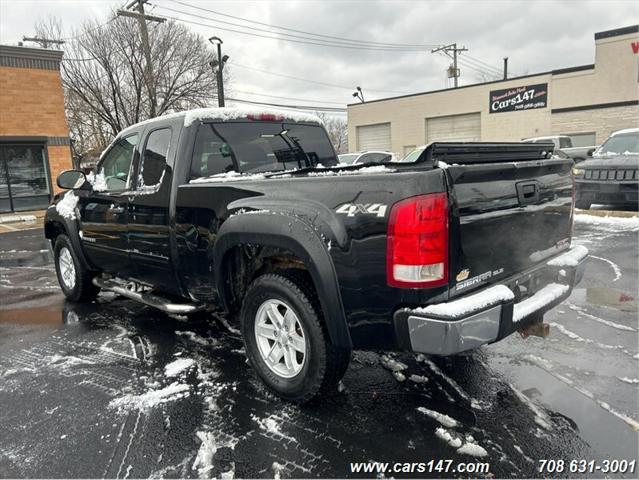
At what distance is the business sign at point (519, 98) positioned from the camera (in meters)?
25.6

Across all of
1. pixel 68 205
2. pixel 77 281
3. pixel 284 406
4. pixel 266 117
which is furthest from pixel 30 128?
pixel 284 406

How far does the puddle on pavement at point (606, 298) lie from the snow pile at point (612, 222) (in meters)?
4.30

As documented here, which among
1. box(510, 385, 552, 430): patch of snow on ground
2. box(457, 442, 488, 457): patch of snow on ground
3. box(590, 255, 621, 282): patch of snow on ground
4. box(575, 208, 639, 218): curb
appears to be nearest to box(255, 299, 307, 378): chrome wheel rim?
box(457, 442, 488, 457): patch of snow on ground

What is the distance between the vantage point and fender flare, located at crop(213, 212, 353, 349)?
2.49m

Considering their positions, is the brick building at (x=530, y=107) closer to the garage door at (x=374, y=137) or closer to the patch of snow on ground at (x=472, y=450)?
the garage door at (x=374, y=137)

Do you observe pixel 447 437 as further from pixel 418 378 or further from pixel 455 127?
pixel 455 127

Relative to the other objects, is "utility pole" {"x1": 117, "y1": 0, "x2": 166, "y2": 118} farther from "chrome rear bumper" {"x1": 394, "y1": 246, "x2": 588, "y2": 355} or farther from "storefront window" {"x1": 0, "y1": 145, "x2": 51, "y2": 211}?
"chrome rear bumper" {"x1": 394, "y1": 246, "x2": 588, "y2": 355}

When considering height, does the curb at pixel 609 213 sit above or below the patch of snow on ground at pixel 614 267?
above

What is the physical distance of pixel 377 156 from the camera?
15977mm

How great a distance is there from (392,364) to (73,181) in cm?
366

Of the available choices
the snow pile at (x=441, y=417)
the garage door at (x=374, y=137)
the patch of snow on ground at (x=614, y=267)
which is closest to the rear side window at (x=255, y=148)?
the snow pile at (x=441, y=417)

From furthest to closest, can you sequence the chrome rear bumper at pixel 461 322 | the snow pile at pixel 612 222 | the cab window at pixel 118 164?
the snow pile at pixel 612 222
the cab window at pixel 118 164
the chrome rear bumper at pixel 461 322

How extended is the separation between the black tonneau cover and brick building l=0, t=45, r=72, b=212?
16949mm

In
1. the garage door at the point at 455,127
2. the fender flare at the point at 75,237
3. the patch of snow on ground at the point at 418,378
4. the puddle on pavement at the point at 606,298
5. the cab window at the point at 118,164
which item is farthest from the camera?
the garage door at the point at 455,127
